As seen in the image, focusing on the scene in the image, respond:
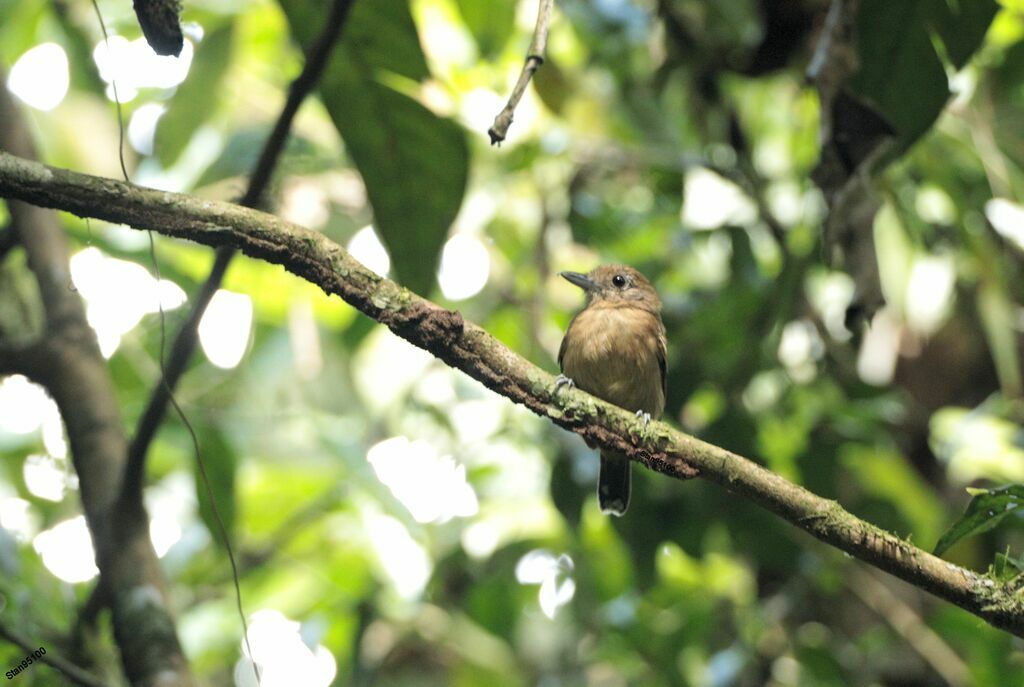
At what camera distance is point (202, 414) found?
3.98m

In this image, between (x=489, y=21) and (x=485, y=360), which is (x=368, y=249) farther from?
(x=485, y=360)

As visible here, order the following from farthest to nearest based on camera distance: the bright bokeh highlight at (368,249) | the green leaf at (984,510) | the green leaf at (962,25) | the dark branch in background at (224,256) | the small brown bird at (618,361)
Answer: the bright bokeh highlight at (368,249), the small brown bird at (618,361), the green leaf at (962,25), the dark branch in background at (224,256), the green leaf at (984,510)

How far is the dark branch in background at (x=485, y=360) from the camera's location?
193cm

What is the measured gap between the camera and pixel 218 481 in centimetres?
364

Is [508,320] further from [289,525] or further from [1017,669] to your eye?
[1017,669]

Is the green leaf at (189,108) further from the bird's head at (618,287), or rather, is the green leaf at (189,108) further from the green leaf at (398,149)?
the bird's head at (618,287)

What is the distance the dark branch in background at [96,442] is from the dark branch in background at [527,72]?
1721mm

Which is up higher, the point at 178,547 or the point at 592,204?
the point at 592,204

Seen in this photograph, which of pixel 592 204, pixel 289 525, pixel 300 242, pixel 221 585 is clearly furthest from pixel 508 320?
pixel 300 242

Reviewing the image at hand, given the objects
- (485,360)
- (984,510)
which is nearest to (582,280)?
(485,360)

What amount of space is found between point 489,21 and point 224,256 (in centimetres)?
170

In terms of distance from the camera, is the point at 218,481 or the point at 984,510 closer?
the point at 984,510

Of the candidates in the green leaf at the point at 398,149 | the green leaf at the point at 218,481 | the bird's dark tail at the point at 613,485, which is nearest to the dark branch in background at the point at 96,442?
the green leaf at the point at 218,481

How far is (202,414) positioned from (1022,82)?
3.26 metres
